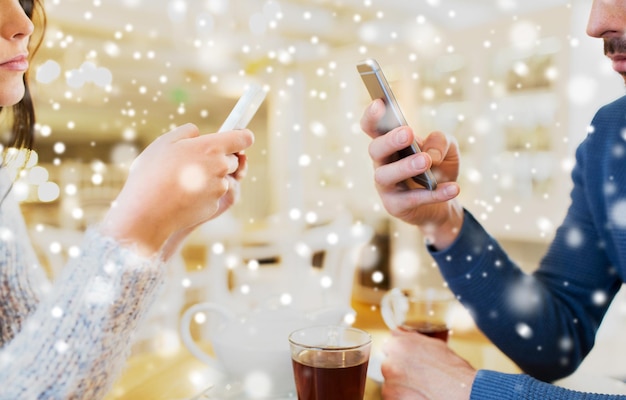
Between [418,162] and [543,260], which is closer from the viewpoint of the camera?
[418,162]

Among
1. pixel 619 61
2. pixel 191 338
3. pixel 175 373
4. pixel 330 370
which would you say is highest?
pixel 619 61

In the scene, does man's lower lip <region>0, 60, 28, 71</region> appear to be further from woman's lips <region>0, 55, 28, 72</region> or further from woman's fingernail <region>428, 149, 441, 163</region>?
woman's fingernail <region>428, 149, 441, 163</region>

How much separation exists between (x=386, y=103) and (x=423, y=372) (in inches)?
12.6

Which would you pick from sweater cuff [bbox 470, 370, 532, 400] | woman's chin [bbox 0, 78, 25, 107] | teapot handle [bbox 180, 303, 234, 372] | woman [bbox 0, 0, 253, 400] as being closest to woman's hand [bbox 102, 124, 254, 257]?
woman [bbox 0, 0, 253, 400]

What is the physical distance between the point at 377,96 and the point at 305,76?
3.92m

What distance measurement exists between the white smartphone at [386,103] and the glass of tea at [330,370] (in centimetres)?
25

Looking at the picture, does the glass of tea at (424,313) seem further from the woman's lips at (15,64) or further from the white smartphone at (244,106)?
the woman's lips at (15,64)

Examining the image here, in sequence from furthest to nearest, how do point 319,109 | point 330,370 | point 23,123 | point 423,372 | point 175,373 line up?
point 319,109 → point 23,123 → point 175,373 → point 423,372 → point 330,370

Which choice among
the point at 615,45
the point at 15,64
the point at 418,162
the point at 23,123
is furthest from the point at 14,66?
the point at 615,45

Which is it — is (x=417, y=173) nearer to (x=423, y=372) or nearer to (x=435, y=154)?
(x=435, y=154)

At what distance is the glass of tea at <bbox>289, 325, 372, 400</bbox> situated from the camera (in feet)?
1.79

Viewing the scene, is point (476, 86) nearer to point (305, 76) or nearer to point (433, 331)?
point (305, 76)

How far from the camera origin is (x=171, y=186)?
1.97 feet

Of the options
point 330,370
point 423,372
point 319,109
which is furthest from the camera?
point 319,109
